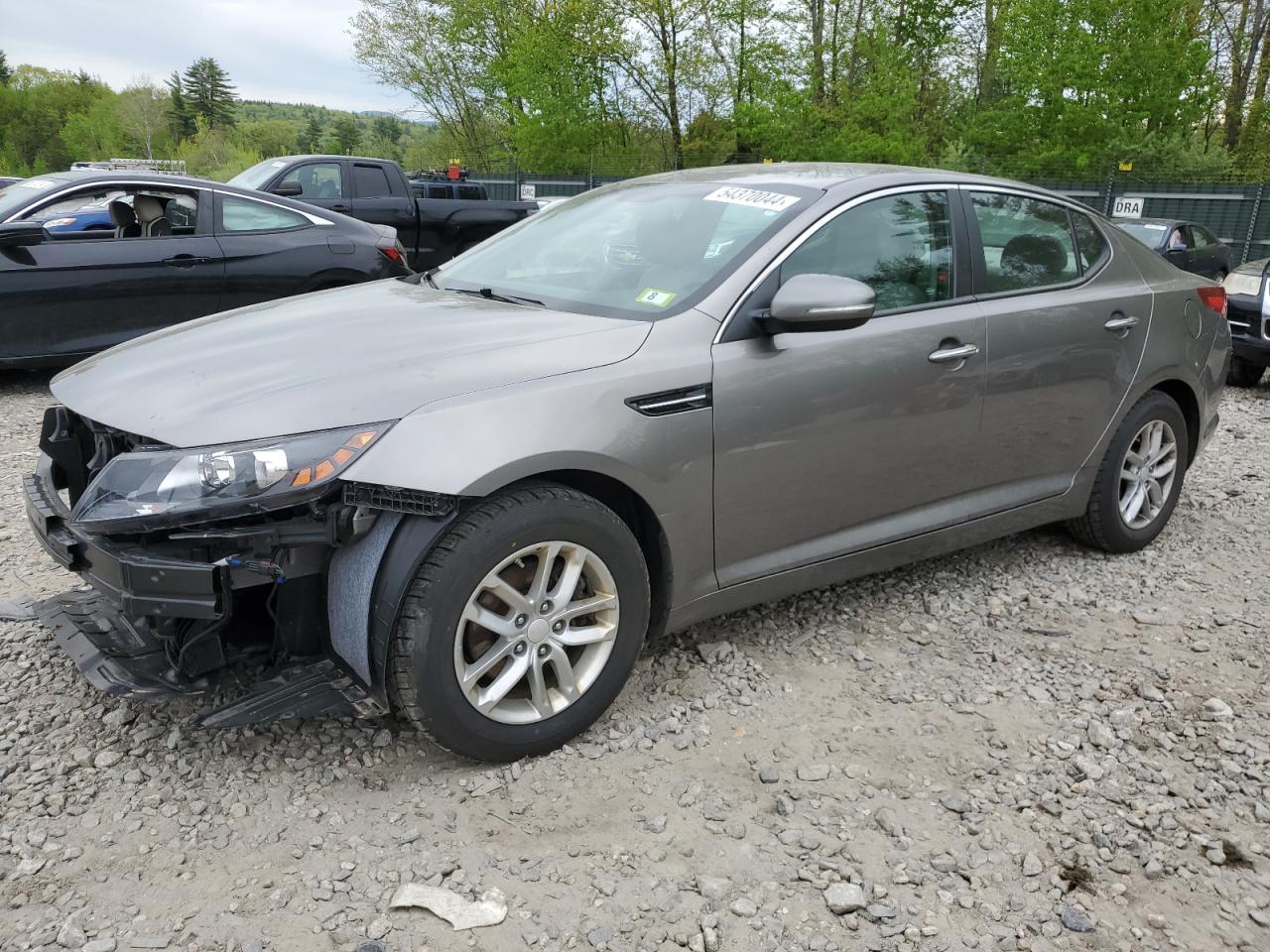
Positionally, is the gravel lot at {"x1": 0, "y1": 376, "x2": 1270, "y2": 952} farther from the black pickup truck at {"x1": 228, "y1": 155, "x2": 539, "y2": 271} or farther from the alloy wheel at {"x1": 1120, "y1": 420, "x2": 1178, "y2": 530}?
the black pickup truck at {"x1": 228, "y1": 155, "x2": 539, "y2": 271}

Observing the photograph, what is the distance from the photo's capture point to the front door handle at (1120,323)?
405cm

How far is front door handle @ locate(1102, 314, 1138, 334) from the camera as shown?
13.3ft

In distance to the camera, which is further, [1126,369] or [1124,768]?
[1126,369]

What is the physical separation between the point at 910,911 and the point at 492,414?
4.97 feet

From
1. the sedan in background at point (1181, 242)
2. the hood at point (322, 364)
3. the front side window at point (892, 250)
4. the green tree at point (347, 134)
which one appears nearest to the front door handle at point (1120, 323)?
the front side window at point (892, 250)

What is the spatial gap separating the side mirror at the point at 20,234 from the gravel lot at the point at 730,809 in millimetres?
4087

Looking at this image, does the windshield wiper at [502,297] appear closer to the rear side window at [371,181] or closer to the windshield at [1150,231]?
the rear side window at [371,181]

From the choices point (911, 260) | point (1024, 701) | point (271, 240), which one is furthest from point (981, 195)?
point (271, 240)

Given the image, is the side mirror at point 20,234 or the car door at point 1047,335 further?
the side mirror at point 20,234

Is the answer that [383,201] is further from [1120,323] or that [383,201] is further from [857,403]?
[857,403]

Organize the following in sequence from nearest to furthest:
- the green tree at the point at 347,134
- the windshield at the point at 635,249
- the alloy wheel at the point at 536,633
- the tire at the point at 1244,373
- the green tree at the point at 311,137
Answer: the alloy wheel at the point at 536,633 → the windshield at the point at 635,249 → the tire at the point at 1244,373 → the green tree at the point at 347,134 → the green tree at the point at 311,137

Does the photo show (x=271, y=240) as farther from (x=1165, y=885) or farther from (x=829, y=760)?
(x=1165, y=885)

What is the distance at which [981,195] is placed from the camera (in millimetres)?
3764

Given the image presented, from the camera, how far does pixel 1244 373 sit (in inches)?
365
